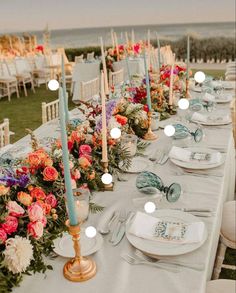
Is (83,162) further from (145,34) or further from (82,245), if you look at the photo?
(145,34)

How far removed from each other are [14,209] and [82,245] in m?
0.26

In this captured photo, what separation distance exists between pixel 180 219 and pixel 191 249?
0.58 ft

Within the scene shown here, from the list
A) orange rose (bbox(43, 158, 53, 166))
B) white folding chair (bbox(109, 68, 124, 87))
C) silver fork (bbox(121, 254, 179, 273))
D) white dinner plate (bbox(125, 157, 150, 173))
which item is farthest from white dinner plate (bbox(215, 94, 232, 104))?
silver fork (bbox(121, 254, 179, 273))

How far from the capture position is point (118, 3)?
23719 millimetres

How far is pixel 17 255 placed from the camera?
38.4 inches

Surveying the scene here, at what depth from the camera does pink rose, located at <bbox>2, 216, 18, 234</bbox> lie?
1047 mm

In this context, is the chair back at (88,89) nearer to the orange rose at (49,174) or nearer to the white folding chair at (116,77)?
the white folding chair at (116,77)

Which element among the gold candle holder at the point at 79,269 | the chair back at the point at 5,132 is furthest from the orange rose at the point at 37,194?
the chair back at the point at 5,132

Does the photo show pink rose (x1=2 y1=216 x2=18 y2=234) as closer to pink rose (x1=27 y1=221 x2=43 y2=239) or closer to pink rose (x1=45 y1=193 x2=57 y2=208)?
pink rose (x1=27 y1=221 x2=43 y2=239)

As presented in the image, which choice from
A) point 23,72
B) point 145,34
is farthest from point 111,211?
point 145,34

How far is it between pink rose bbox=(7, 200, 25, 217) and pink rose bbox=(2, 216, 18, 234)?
20mm

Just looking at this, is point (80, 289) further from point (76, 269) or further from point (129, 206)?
point (129, 206)

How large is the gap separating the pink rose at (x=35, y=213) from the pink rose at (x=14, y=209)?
3 centimetres

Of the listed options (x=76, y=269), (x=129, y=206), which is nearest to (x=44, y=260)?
(x=76, y=269)
